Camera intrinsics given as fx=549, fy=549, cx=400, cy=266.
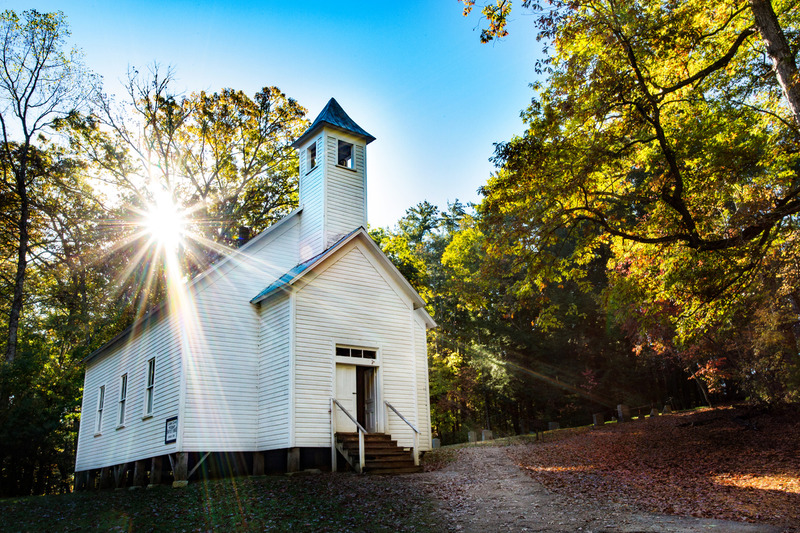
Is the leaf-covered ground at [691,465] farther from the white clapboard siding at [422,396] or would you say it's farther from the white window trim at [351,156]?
the white window trim at [351,156]

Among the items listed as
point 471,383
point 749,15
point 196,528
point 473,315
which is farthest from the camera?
point 473,315

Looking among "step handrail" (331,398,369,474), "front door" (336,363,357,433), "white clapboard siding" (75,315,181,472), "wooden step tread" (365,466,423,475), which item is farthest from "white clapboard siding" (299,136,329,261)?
"wooden step tread" (365,466,423,475)

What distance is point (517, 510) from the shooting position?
8.96 meters

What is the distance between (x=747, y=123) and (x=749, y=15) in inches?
98.5

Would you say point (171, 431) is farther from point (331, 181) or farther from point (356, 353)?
point (331, 181)

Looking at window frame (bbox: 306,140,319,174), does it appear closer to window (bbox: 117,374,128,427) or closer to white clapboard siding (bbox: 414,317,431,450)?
white clapboard siding (bbox: 414,317,431,450)

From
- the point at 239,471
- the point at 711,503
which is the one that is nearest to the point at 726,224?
the point at 711,503

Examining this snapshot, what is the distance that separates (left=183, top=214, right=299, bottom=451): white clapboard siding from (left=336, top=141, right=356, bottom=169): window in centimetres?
485

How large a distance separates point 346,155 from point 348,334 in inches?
280

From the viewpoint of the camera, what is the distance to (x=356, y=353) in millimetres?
15750

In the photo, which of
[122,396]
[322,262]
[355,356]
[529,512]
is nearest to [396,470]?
[355,356]

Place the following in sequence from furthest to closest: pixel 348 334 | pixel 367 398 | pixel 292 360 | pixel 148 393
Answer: pixel 148 393 → pixel 367 398 → pixel 348 334 → pixel 292 360

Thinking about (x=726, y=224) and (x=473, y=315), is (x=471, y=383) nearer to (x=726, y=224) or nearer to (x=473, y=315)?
(x=473, y=315)

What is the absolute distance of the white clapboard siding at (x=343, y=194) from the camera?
58.1 feet
